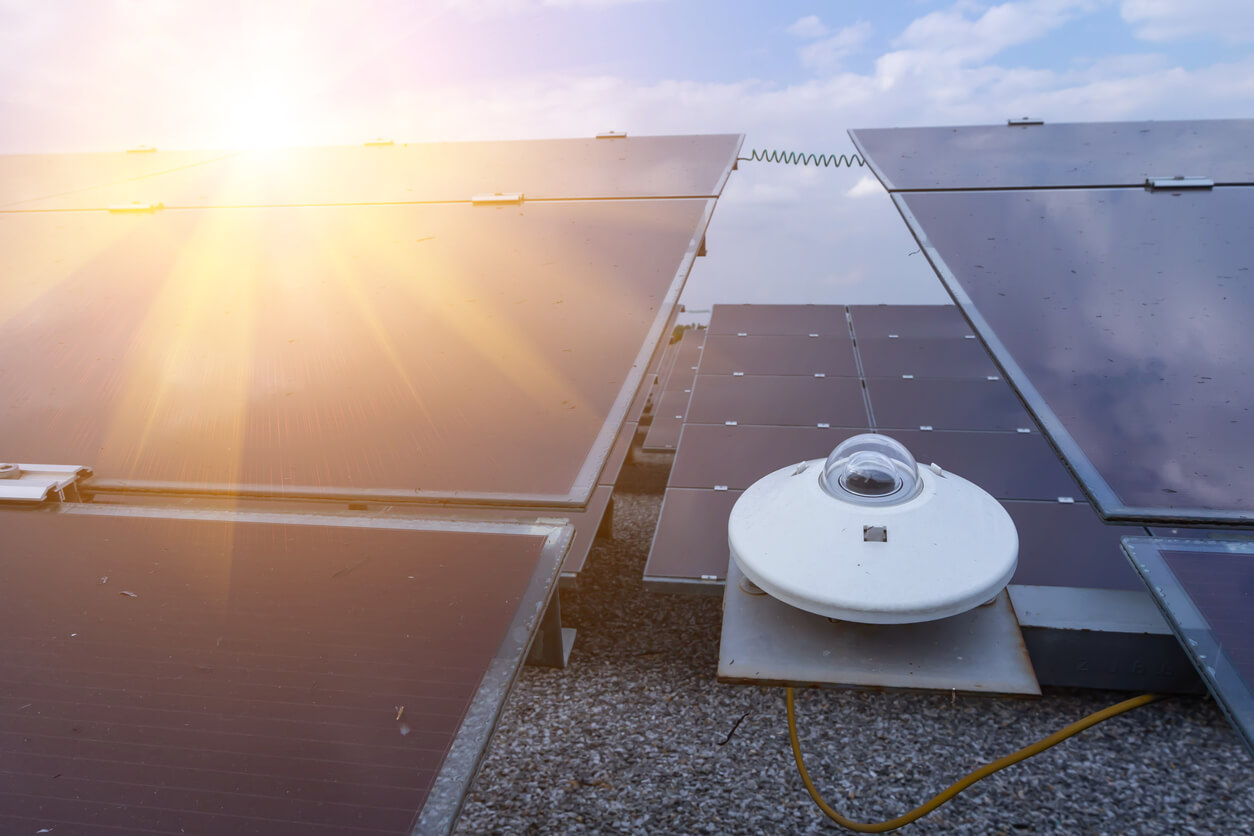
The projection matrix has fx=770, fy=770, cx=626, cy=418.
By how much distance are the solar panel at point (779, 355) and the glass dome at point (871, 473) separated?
4118 mm

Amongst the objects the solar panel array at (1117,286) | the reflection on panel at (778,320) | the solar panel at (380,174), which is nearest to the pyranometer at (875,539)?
the solar panel array at (1117,286)

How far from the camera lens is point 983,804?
149 inches

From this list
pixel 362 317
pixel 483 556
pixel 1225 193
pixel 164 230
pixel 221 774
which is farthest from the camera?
pixel 164 230

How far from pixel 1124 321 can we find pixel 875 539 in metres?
1.53

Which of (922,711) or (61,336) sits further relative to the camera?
(922,711)

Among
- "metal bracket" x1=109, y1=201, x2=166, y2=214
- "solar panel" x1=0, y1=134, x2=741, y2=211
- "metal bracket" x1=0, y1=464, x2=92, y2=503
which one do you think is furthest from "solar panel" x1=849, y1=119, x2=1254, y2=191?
"metal bracket" x1=109, y1=201, x2=166, y2=214

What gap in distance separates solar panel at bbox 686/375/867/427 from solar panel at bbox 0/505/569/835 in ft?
13.5

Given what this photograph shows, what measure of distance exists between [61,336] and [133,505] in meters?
1.59

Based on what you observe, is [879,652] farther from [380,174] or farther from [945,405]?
[380,174]

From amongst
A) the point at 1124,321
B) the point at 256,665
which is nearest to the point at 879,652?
the point at 256,665

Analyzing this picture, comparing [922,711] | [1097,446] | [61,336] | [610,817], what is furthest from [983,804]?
[61,336]

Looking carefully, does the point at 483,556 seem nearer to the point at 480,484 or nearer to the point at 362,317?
Answer: the point at 480,484

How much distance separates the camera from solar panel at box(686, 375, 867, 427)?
5824 millimetres

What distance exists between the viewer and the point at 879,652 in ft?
7.21
